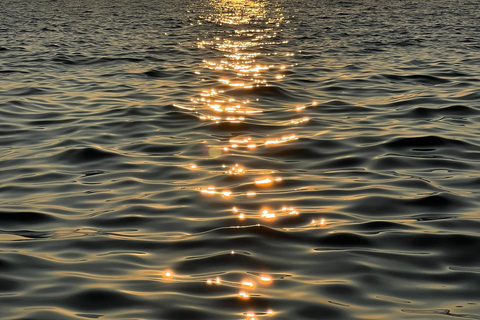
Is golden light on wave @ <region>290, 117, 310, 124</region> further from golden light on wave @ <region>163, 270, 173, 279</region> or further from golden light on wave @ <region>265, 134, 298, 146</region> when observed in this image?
golden light on wave @ <region>163, 270, 173, 279</region>

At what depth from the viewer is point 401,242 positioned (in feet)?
20.2

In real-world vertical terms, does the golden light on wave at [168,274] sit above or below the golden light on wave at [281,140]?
above

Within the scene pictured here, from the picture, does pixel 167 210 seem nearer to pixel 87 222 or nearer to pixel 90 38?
pixel 87 222

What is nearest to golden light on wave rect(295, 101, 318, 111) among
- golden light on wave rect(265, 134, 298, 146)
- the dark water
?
the dark water

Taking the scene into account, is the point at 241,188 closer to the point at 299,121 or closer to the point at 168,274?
the point at 168,274

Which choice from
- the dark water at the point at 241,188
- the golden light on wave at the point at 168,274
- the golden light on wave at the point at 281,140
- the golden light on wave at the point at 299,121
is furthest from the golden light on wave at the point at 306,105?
the golden light on wave at the point at 168,274

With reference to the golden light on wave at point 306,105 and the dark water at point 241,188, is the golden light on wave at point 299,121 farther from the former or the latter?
the golden light on wave at point 306,105

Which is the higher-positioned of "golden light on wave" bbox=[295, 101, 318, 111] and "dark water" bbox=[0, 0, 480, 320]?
"dark water" bbox=[0, 0, 480, 320]

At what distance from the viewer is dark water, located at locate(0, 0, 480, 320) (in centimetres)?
521

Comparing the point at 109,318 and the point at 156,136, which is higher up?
the point at 109,318

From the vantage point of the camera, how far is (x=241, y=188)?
7719mm

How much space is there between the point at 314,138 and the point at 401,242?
12.9 feet

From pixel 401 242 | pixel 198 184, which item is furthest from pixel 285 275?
pixel 198 184

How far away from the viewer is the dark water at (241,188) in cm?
521
